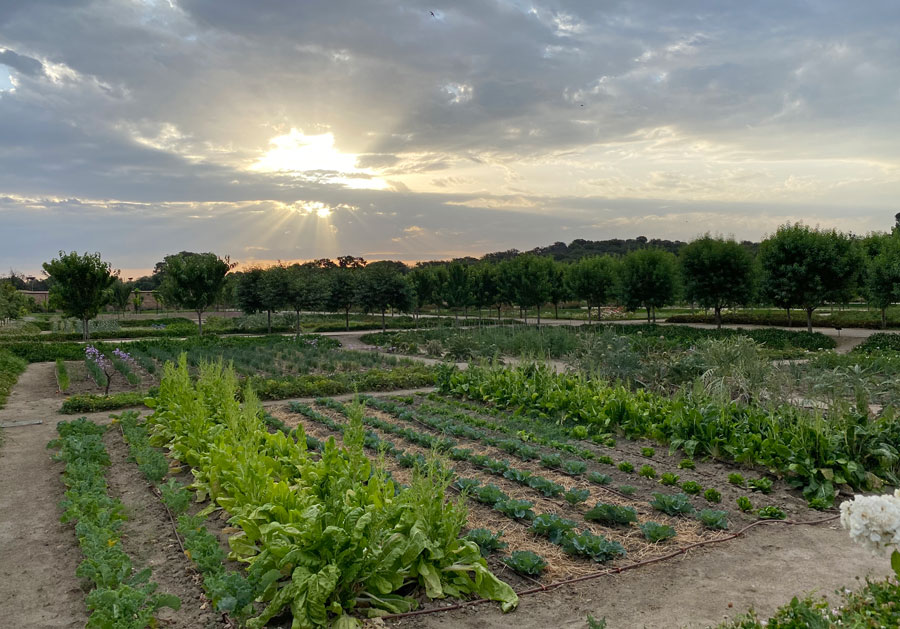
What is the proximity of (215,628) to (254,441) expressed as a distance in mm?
2241

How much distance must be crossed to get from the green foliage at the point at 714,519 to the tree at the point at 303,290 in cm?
2767

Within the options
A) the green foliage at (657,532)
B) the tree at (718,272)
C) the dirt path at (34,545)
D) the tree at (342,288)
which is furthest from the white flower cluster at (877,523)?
the tree at (342,288)

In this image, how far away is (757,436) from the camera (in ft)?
22.9

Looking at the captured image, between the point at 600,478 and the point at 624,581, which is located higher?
the point at 600,478

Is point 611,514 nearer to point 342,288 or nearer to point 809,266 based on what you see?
point 809,266

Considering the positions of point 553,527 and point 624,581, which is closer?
point 624,581

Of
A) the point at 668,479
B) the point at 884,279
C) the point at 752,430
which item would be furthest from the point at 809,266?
the point at 668,479

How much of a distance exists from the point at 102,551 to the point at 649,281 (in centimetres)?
2798

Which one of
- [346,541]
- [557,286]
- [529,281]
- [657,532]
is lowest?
[657,532]

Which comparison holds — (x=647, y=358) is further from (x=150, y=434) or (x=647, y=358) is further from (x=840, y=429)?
(x=150, y=434)

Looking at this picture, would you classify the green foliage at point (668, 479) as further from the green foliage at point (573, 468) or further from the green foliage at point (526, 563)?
the green foliage at point (526, 563)

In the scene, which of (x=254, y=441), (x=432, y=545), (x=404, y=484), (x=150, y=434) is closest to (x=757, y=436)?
(x=404, y=484)

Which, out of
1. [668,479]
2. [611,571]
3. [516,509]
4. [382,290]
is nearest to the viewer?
[611,571]

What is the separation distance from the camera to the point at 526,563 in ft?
14.8
